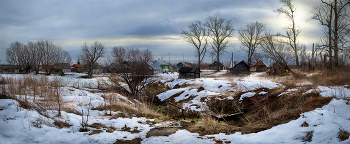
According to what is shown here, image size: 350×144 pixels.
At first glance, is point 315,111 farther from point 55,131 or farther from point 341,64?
point 341,64

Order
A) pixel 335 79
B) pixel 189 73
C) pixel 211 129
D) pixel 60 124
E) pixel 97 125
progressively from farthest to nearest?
pixel 189 73
pixel 335 79
pixel 211 129
pixel 97 125
pixel 60 124

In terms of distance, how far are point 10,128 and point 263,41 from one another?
69.7 ft

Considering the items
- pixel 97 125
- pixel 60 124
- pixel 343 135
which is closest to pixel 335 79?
pixel 343 135

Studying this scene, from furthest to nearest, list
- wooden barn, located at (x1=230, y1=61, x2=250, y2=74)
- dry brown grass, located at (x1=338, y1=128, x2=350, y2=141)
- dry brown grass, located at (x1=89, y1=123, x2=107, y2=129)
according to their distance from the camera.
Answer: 1. wooden barn, located at (x1=230, y1=61, x2=250, y2=74)
2. dry brown grass, located at (x1=89, y1=123, x2=107, y2=129)
3. dry brown grass, located at (x1=338, y1=128, x2=350, y2=141)

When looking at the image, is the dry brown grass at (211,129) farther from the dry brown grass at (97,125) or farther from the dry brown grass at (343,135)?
→ the dry brown grass at (97,125)

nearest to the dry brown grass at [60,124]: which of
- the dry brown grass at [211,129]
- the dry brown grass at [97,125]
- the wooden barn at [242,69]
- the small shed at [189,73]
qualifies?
the dry brown grass at [97,125]

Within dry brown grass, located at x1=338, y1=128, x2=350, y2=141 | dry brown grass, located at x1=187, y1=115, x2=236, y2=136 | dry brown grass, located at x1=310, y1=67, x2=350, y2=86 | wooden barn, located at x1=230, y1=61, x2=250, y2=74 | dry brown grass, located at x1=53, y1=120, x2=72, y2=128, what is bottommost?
dry brown grass, located at x1=187, y1=115, x2=236, y2=136

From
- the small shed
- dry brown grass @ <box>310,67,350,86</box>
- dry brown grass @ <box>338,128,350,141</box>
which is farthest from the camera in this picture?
the small shed

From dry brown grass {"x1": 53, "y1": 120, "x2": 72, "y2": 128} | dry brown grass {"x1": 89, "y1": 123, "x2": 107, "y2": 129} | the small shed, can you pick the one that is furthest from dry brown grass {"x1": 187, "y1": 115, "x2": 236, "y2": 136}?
the small shed

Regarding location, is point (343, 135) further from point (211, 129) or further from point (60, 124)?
point (60, 124)

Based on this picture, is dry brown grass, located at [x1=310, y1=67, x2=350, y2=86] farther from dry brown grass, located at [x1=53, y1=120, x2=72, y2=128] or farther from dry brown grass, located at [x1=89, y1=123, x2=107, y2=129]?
dry brown grass, located at [x1=53, y1=120, x2=72, y2=128]

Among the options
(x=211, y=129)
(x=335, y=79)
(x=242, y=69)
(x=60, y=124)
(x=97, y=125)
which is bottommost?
(x=211, y=129)

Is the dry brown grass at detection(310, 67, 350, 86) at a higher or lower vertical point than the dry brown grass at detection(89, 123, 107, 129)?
higher

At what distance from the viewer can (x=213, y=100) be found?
13.1 metres
